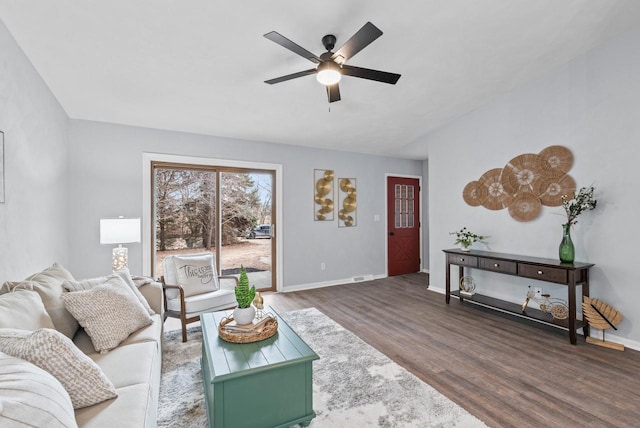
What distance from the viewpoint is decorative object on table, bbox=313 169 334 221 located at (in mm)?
5359

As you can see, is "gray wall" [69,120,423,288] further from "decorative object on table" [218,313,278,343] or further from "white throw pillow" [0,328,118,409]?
"white throw pillow" [0,328,118,409]

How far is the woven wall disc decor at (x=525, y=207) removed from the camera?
372cm

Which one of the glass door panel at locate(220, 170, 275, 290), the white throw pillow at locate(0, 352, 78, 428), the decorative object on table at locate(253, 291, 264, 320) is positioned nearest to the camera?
the white throw pillow at locate(0, 352, 78, 428)

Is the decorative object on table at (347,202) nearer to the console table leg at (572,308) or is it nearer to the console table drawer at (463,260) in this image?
the console table drawer at (463,260)

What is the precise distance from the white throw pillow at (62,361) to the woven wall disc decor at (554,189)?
4.34 meters

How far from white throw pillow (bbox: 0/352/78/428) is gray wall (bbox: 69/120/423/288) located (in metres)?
3.19

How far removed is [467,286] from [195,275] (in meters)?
3.54

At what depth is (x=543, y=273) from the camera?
10.6ft

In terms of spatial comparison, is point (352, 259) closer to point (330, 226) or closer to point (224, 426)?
point (330, 226)

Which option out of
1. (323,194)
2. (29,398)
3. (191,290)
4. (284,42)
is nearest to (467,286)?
(323,194)

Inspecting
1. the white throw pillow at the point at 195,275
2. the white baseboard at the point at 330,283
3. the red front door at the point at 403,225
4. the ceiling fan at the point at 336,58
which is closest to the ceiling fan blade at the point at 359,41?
the ceiling fan at the point at 336,58

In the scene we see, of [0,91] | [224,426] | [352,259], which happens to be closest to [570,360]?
[224,426]

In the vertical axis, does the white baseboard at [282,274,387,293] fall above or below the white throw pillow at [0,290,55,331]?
A: below

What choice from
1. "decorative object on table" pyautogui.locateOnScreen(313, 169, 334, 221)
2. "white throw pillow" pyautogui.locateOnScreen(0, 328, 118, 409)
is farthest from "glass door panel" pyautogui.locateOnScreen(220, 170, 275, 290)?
"white throw pillow" pyautogui.locateOnScreen(0, 328, 118, 409)
